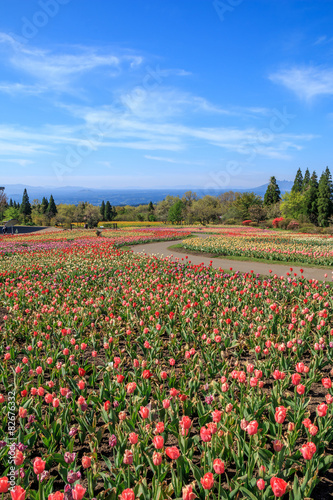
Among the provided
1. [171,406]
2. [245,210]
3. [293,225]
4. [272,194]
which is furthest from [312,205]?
[171,406]

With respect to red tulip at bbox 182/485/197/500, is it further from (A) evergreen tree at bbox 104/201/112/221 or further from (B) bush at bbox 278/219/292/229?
(A) evergreen tree at bbox 104/201/112/221

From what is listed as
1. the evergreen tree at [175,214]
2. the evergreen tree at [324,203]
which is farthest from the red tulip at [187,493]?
the evergreen tree at [175,214]

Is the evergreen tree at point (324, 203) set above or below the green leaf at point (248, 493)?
above

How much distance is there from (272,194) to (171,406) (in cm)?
7607

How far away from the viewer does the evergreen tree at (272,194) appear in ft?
240

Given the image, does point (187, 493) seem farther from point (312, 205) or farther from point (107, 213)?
point (107, 213)

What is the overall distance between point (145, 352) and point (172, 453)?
298 centimetres

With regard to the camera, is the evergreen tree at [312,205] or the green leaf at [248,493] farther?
the evergreen tree at [312,205]

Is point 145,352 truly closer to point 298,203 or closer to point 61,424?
point 61,424

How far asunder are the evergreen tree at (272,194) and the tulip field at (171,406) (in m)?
69.9

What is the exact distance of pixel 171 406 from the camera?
3271 millimetres

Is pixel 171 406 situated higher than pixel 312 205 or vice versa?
pixel 312 205

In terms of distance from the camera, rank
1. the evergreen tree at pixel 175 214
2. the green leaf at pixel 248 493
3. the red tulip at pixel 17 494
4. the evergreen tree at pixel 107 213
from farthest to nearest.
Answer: the evergreen tree at pixel 107 213 → the evergreen tree at pixel 175 214 → the green leaf at pixel 248 493 → the red tulip at pixel 17 494

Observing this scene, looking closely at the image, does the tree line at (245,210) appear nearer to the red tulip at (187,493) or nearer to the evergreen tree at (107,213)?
the evergreen tree at (107,213)
